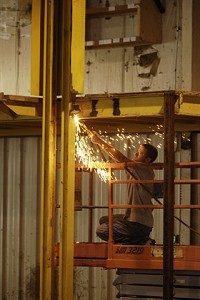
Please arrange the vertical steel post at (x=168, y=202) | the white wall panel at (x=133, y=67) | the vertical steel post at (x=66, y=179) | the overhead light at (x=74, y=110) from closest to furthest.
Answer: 1. the vertical steel post at (x=168, y=202)
2. the vertical steel post at (x=66, y=179)
3. the overhead light at (x=74, y=110)
4. the white wall panel at (x=133, y=67)

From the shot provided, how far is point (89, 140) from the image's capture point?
9.16 metres

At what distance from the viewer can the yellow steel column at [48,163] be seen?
6.26 meters

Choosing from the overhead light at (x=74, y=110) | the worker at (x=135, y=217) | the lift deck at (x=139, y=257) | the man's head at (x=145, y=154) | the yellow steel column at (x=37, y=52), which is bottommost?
the lift deck at (x=139, y=257)

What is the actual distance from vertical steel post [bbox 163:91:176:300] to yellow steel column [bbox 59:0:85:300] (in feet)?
3.67

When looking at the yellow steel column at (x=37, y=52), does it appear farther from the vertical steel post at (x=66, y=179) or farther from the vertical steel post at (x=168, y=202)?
the vertical steel post at (x=168, y=202)

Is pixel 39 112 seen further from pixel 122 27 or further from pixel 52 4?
pixel 122 27

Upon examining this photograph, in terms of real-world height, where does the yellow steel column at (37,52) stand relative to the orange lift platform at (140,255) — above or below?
above

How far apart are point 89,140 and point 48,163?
9.52ft

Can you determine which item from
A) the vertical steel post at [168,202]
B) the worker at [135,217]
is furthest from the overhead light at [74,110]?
the vertical steel post at [168,202]

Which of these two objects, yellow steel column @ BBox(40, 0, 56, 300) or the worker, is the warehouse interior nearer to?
yellow steel column @ BBox(40, 0, 56, 300)

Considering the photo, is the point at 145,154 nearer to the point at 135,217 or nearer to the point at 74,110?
the point at 135,217

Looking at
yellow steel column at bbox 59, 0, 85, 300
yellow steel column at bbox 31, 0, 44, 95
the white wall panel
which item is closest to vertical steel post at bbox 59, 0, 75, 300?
yellow steel column at bbox 59, 0, 85, 300

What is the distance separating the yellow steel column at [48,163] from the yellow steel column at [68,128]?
15 centimetres

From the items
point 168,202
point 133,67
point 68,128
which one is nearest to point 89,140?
point 133,67
